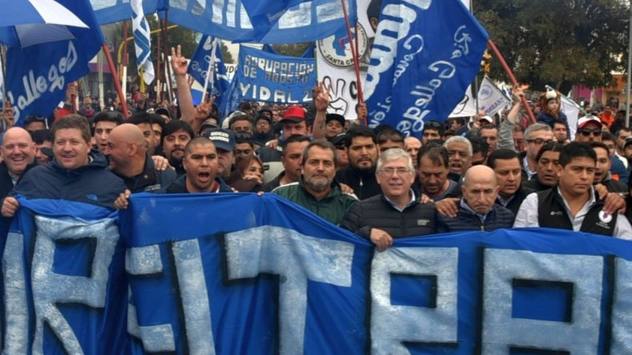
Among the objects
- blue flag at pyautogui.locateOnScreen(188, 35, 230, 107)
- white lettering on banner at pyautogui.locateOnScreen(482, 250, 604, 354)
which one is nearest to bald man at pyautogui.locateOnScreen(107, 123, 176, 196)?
white lettering on banner at pyautogui.locateOnScreen(482, 250, 604, 354)

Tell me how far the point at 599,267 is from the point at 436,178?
159 centimetres

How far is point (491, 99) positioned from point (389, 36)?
478cm

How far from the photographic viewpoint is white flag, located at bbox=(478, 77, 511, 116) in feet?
42.6

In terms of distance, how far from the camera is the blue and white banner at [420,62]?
8320 millimetres

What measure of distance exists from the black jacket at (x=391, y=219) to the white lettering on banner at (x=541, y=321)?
0.40 meters

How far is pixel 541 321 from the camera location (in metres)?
5.07

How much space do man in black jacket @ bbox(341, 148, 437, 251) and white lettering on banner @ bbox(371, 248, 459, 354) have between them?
16 centimetres

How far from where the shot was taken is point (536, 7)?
32875 mm

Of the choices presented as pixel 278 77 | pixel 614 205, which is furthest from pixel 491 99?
pixel 614 205

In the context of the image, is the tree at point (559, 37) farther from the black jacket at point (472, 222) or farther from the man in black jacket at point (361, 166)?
the black jacket at point (472, 222)

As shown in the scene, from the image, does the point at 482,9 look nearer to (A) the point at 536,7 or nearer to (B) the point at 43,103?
(A) the point at 536,7

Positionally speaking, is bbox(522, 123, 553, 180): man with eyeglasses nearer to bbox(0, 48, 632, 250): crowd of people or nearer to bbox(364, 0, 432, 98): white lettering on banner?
bbox(0, 48, 632, 250): crowd of people

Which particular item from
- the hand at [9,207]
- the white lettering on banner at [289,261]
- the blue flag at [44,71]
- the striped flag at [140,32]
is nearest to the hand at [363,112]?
the blue flag at [44,71]

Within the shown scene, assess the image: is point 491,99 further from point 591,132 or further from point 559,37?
point 559,37
